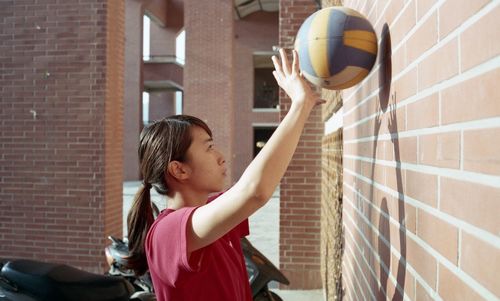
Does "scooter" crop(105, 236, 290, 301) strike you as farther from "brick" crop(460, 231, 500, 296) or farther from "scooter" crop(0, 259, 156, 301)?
"brick" crop(460, 231, 500, 296)

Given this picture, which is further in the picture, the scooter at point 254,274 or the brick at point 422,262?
the scooter at point 254,274

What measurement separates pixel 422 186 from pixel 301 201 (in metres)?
4.97

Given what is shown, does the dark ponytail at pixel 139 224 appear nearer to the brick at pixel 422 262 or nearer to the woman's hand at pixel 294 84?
the woman's hand at pixel 294 84

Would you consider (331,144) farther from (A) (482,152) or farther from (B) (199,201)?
(A) (482,152)

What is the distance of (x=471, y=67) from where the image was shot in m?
1.09

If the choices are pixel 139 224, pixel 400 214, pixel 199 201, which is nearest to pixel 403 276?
pixel 400 214

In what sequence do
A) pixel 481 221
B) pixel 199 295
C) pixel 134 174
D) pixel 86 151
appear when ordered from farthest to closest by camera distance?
pixel 134 174, pixel 86 151, pixel 199 295, pixel 481 221

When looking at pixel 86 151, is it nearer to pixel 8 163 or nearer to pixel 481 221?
pixel 8 163

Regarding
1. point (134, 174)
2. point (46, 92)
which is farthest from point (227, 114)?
point (46, 92)

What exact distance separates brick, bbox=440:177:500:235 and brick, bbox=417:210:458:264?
44 mm

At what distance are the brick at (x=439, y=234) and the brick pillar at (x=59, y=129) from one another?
5405 mm

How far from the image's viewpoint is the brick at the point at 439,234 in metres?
1.19

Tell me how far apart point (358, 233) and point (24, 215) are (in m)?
5.21

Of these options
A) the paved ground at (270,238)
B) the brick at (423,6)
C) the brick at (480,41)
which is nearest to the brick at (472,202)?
the brick at (480,41)
